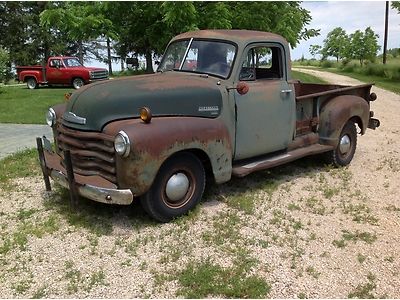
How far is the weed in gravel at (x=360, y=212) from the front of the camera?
4.56 metres

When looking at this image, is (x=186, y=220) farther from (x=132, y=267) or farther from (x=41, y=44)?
(x=41, y=44)

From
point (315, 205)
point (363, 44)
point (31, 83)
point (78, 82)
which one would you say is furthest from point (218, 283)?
point (363, 44)

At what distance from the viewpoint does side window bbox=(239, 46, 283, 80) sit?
5289mm

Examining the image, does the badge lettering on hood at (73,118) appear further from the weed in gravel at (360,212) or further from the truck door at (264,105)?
the weed in gravel at (360,212)

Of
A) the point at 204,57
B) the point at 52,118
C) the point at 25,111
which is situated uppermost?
the point at 204,57

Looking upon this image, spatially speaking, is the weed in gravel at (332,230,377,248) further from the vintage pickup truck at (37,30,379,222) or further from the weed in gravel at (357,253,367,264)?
the vintage pickup truck at (37,30,379,222)

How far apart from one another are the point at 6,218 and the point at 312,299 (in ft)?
10.9

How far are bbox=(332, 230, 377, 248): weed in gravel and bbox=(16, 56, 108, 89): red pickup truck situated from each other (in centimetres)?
1908

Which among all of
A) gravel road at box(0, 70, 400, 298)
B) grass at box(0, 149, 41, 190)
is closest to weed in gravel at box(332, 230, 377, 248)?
gravel road at box(0, 70, 400, 298)

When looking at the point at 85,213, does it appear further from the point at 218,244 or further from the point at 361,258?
the point at 361,258

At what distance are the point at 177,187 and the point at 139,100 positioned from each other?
3.22 ft

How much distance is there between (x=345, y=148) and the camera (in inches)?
261

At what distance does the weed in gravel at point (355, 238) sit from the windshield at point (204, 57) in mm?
2182

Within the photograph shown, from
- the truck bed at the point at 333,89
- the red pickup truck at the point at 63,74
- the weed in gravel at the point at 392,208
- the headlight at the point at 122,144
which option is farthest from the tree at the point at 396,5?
the headlight at the point at 122,144
